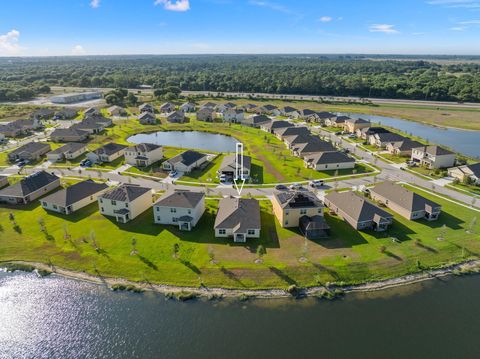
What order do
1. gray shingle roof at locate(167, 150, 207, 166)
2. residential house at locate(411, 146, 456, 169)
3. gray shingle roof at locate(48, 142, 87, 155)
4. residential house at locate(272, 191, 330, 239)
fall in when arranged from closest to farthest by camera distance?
residential house at locate(272, 191, 330, 239)
gray shingle roof at locate(167, 150, 207, 166)
residential house at locate(411, 146, 456, 169)
gray shingle roof at locate(48, 142, 87, 155)

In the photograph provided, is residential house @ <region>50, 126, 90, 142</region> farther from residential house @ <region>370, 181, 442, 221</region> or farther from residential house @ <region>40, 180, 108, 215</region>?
residential house @ <region>370, 181, 442, 221</region>

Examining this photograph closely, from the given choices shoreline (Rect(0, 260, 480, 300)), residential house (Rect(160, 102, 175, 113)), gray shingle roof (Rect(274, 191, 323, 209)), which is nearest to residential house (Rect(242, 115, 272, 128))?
residential house (Rect(160, 102, 175, 113))

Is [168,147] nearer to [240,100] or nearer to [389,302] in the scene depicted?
[389,302]

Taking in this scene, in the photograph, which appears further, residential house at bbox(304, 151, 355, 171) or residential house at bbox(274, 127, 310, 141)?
residential house at bbox(274, 127, 310, 141)

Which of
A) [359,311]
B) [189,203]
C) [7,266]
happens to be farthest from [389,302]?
[7,266]

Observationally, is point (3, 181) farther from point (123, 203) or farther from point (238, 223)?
point (238, 223)

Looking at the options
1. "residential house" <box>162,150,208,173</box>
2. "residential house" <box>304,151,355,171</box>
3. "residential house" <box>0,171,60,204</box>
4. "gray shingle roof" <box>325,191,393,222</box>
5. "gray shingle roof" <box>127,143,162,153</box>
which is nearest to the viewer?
"gray shingle roof" <box>325,191,393,222</box>

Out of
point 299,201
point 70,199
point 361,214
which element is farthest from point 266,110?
point 70,199
